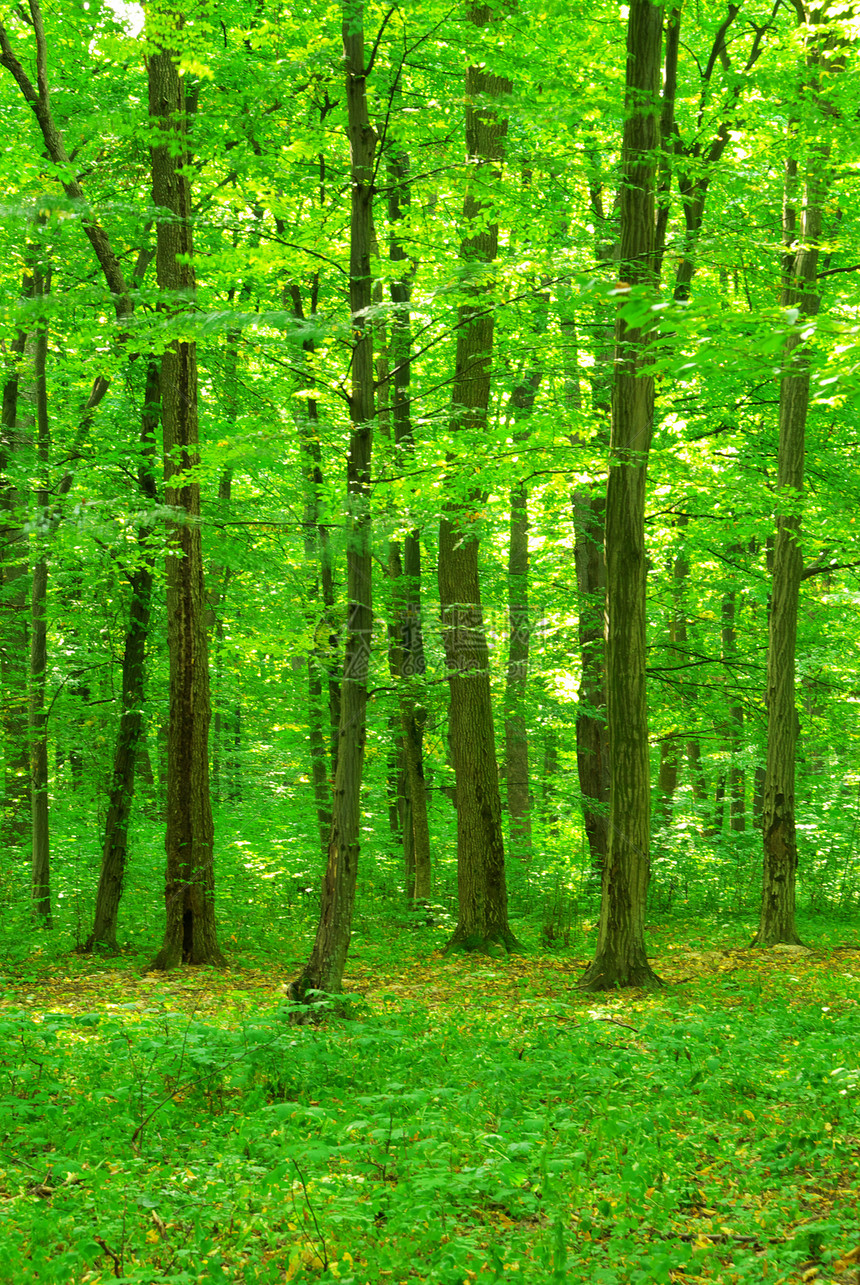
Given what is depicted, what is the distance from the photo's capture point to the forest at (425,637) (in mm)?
3793

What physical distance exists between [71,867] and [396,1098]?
10256 mm

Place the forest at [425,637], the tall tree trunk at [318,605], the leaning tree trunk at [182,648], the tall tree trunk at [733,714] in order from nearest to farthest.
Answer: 1. the forest at [425,637]
2. the leaning tree trunk at [182,648]
3. the tall tree trunk at [318,605]
4. the tall tree trunk at [733,714]

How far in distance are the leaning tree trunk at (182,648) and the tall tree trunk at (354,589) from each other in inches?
99.3

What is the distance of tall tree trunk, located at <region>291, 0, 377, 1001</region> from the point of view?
22.6ft

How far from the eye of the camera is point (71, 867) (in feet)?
42.9

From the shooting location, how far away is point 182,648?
9.17 meters

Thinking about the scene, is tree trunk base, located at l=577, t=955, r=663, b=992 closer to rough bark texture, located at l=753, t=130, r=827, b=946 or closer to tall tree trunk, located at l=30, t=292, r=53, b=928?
rough bark texture, located at l=753, t=130, r=827, b=946

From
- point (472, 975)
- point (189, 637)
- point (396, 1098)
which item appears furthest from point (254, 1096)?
point (189, 637)

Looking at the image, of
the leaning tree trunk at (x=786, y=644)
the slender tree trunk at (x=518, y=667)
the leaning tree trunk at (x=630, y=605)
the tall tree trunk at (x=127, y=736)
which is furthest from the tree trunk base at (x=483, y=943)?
the tall tree trunk at (x=127, y=736)

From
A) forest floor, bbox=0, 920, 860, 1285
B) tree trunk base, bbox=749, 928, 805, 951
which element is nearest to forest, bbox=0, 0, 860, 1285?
forest floor, bbox=0, 920, 860, 1285

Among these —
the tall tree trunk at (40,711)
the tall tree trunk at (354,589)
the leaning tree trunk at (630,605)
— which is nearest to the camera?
the tall tree trunk at (354,589)

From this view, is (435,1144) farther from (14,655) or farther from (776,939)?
(14,655)

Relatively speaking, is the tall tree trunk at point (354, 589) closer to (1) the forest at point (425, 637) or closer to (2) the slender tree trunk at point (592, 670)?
(1) the forest at point (425, 637)

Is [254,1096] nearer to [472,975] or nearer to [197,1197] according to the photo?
[197,1197]
